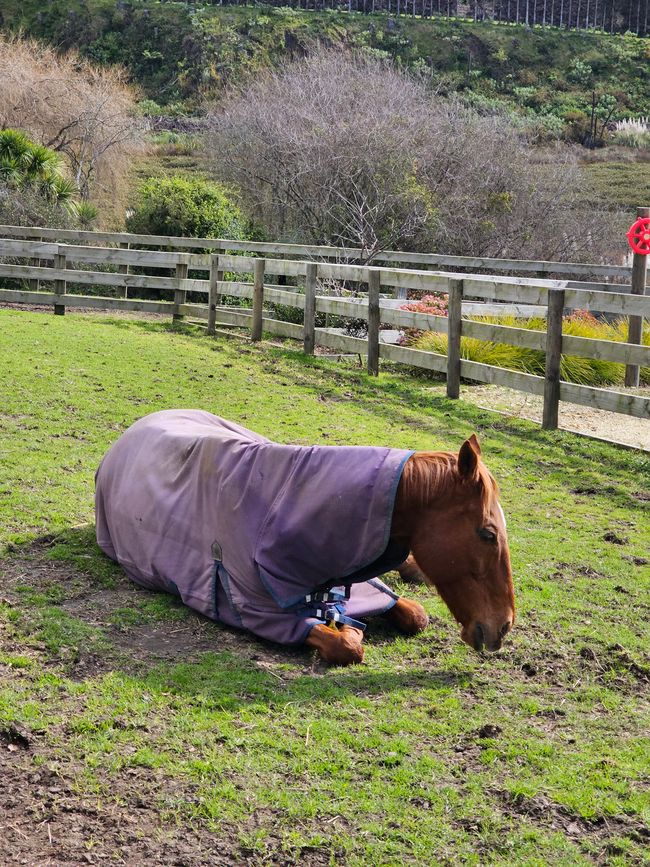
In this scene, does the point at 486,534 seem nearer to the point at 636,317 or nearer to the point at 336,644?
the point at 336,644

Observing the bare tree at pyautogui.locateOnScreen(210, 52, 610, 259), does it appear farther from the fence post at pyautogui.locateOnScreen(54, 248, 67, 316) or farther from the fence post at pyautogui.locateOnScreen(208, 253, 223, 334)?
the fence post at pyautogui.locateOnScreen(54, 248, 67, 316)

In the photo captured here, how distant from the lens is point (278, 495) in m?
3.90

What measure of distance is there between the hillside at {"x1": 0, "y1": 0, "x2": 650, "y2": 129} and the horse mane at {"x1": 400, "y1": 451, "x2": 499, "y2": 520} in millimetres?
47252

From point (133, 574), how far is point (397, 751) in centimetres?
191

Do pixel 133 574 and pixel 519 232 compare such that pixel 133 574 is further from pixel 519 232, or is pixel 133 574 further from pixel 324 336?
pixel 519 232

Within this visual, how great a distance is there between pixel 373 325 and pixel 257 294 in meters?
2.69

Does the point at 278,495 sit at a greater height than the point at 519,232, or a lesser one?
lesser

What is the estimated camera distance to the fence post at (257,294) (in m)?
12.9

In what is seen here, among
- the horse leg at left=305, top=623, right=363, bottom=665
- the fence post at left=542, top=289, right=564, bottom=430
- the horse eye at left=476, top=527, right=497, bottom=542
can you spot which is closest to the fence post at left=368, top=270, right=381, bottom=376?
the fence post at left=542, top=289, right=564, bottom=430

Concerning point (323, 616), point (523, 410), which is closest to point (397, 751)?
point (323, 616)

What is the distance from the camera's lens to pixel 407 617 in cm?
419

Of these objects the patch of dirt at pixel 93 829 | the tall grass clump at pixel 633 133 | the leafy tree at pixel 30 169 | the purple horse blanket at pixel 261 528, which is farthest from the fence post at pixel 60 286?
the tall grass clump at pixel 633 133

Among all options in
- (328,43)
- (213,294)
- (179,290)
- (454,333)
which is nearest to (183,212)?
(179,290)

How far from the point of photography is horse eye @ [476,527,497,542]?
352cm
